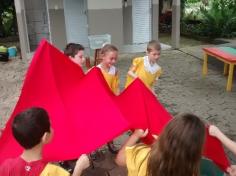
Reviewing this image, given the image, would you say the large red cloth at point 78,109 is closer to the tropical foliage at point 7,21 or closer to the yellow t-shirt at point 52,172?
the yellow t-shirt at point 52,172

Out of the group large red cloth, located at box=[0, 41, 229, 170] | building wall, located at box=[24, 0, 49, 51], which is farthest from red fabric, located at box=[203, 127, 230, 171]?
building wall, located at box=[24, 0, 49, 51]

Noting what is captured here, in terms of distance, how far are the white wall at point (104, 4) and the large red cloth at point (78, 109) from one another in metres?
7.13

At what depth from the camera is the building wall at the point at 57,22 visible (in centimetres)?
1040

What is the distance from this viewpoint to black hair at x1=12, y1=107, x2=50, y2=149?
1806 mm

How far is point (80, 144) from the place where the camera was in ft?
8.39

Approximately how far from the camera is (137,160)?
6.31 feet

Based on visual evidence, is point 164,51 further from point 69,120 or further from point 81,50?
point 69,120

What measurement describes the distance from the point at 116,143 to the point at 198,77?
3866 millimetres

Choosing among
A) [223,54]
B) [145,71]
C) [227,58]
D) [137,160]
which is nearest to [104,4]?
[223,54]

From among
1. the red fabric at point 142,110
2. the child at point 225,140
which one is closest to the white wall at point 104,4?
the red fabric at point 142,110

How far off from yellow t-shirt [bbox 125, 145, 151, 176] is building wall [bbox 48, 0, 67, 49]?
9089mm

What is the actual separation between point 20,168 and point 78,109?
1058mm

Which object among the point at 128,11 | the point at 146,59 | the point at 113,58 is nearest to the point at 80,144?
the point at 113,58

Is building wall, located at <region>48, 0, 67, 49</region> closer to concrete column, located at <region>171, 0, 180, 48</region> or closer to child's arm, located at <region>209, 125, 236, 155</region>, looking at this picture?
concrete column, located at <region>171, 0, 180, 48</region>
